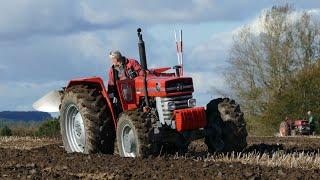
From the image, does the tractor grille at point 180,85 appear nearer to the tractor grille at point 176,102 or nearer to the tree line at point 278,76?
the tractor grille at point 176,102

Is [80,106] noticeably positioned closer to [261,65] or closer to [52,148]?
[52,148]

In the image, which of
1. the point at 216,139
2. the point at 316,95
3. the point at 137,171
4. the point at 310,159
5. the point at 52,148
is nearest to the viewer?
the point at 137,171

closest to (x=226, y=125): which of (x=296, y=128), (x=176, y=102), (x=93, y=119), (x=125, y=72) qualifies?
(x=176, y=102)

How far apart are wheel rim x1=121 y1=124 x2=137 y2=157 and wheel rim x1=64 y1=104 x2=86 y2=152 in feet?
4.42

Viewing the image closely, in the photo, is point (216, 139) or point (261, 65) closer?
point (216, 139)

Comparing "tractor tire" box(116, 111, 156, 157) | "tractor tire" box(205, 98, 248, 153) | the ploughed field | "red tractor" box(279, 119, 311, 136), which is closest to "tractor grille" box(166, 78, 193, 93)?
"tractor tire" box(205, 98, 248, 153)

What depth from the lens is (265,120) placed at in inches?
1539

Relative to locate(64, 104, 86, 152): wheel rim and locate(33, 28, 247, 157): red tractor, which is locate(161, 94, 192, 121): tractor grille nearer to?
locate(33, 28, 247, 157): red tractor

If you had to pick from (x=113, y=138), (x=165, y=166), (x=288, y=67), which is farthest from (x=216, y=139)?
(x=288, y=67)

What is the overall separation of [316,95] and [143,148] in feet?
95.8

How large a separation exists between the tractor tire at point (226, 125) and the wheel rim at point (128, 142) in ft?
4.26

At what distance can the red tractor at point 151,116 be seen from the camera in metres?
10.8

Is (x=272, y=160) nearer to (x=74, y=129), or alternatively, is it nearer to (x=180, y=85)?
(x=180, y=85)

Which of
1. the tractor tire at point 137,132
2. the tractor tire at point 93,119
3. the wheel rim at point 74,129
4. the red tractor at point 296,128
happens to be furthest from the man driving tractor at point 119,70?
the red tractor at point 296,128
